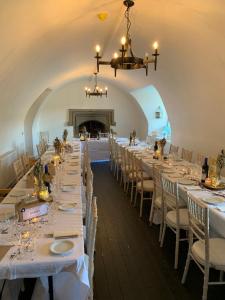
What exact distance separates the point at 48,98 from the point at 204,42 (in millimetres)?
9822

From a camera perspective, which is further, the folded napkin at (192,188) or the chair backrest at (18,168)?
the chair backrest at (18,168)

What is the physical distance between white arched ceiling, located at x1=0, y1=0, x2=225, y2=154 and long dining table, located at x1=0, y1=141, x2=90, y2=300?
2596mm

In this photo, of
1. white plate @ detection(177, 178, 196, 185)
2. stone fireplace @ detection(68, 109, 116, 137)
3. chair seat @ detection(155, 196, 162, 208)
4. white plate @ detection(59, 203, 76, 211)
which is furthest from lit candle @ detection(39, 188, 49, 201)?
stone fireplace @ detection(68, 109, 116, 137)

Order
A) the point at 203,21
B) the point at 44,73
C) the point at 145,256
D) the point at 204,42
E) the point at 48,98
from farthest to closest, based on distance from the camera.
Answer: the point at 48,98, the point at 44,73, the point at 204,42, the point at 203,21, the point at 145,256

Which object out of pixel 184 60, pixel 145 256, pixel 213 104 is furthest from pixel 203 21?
pixel 145 256

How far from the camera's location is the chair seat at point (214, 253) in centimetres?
291

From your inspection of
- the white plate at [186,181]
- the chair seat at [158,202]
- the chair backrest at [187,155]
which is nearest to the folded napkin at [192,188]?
the white plate at [186,181]

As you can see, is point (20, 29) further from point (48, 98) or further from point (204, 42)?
point (48, 98)

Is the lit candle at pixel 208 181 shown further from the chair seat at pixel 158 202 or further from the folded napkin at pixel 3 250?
the folded napkin at pixel 3 250

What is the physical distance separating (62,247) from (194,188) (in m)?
2.51

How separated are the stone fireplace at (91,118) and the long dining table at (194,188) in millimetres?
7752

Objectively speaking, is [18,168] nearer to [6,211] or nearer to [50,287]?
[6,211]

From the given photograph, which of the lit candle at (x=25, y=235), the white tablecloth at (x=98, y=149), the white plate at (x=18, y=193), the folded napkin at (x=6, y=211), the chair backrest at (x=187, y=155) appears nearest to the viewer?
the lit candle at (x=25, y=235)

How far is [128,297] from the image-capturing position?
3207 mm
